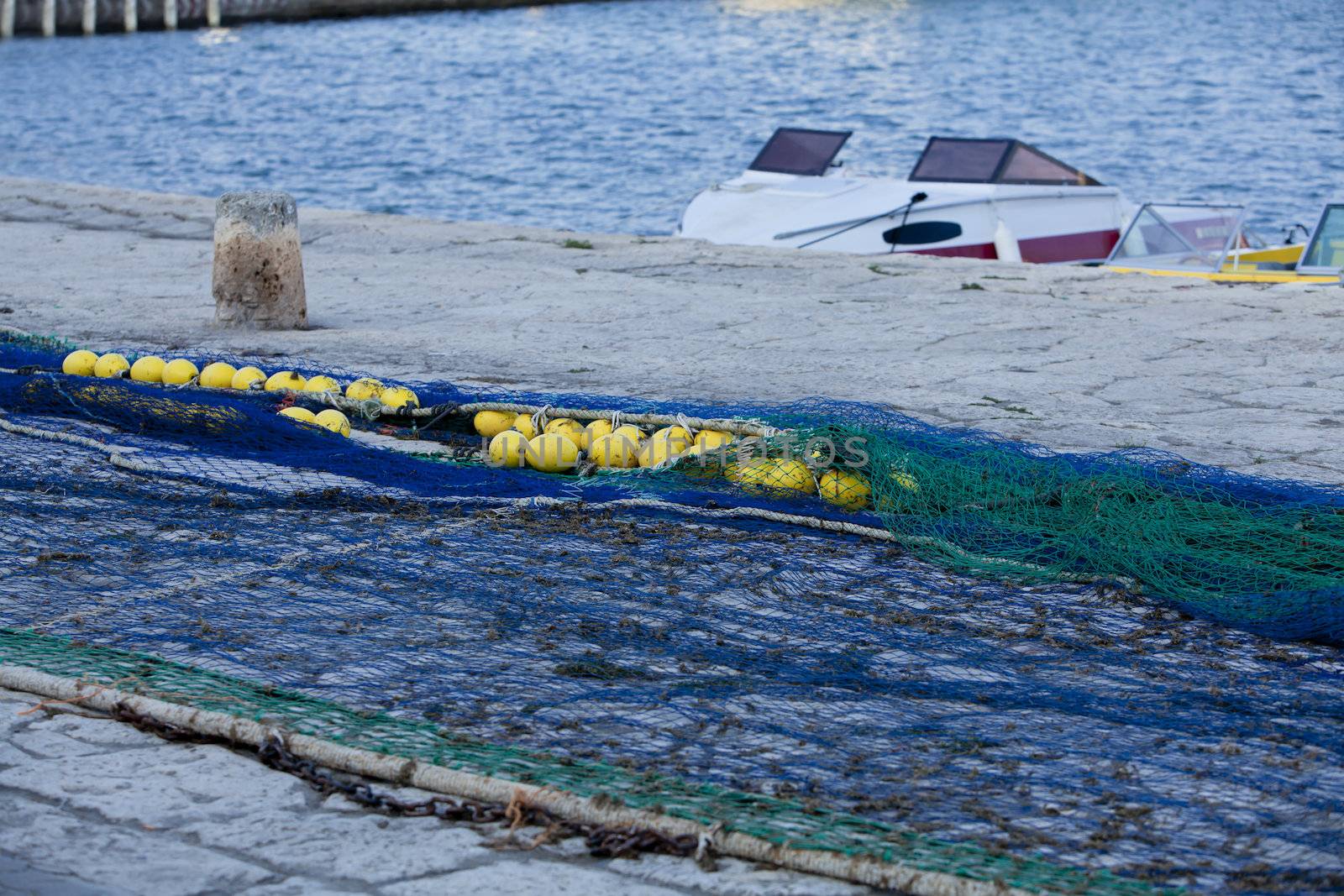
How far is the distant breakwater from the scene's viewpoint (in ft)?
131

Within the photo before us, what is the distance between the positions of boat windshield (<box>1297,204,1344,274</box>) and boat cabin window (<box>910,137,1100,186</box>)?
8.60 ft

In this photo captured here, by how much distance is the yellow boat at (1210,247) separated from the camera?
34.7ft

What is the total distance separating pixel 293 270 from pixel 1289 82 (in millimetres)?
29054

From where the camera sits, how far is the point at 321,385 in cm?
544

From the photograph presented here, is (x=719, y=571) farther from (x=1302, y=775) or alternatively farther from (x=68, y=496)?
(x=68, y=496)

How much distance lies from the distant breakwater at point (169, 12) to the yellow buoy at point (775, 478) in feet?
132

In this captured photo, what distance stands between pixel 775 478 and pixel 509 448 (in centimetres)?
90

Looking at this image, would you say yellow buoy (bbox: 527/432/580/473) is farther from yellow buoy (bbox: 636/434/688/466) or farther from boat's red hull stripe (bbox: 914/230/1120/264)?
boat's red hull stripe (bbox: 914/230/1120/264)

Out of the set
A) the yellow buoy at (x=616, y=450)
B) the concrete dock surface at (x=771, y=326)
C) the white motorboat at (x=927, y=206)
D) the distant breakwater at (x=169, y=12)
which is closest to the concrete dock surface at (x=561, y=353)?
the concrete dock surface at (x=771, y=326)

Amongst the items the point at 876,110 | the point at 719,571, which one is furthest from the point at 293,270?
the point at 876,110

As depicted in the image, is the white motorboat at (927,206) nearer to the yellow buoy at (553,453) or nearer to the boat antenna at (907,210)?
the boat antenna at (907,210)

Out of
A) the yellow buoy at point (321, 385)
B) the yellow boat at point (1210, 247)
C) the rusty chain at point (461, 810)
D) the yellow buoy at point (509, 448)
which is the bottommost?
the rusty chain at point (461, 810)

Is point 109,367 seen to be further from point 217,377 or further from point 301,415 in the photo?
point 301,415

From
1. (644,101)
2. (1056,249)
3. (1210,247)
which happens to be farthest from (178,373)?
(644,101)
